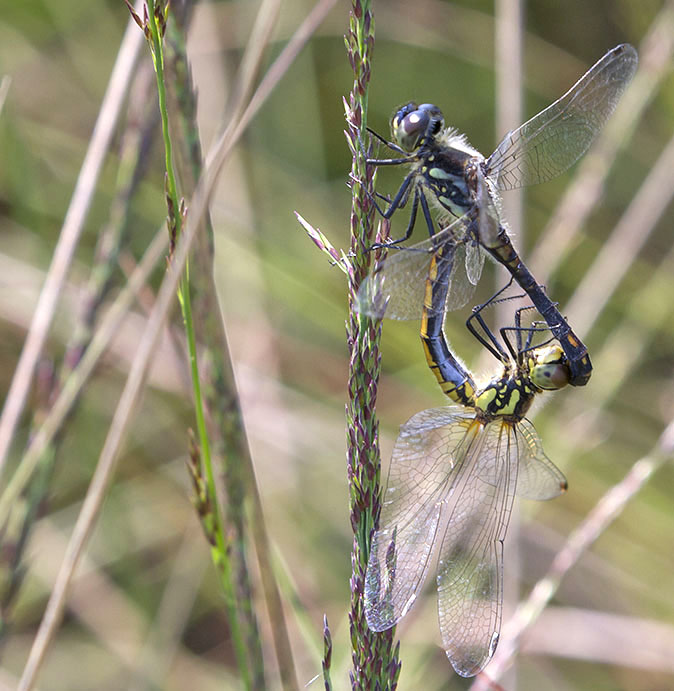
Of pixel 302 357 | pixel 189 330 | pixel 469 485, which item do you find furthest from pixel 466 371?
pixel 302 357

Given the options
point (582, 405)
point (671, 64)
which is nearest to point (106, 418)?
point (582, 405)

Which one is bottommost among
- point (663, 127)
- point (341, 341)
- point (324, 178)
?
point (341, 341)

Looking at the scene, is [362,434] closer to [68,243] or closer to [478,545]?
[478,545]

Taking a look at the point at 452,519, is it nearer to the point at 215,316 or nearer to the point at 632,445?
the point at 215,316

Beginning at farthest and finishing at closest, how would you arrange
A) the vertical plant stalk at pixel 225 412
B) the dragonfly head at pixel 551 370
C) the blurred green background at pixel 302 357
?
the blurred green background at pixel 302 357 → the dragonfly head at pixel 551 370 → the vertical plant stalk at pixel 225 412

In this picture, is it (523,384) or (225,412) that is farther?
(523,384)

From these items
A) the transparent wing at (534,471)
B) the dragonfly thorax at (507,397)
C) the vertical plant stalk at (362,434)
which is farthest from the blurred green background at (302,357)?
the vertical plant stalk at (362,434)

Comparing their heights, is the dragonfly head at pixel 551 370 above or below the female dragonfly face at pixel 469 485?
above

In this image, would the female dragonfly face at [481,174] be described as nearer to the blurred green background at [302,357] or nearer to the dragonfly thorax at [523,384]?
the dragonfly thorax at [523,384]
